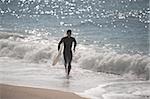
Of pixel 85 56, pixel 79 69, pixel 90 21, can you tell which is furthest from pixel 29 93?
pixel 90 21

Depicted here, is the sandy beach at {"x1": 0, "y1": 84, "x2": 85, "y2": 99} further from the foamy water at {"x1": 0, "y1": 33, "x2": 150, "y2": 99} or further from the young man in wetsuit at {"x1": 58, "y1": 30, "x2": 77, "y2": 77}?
the young man in wetsuit at {"x1": 58, "y1": 30, "x2": 77, "y2": 77}

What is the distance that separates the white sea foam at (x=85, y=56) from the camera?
321cm

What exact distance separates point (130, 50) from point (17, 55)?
1147 mm

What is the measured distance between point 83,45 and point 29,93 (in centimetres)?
70

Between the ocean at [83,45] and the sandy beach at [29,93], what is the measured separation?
5 cm

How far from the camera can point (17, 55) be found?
12.0ft

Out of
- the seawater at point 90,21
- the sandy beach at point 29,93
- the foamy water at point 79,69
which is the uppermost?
the seawater at point 90,21

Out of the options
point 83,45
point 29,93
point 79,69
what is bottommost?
point 29,93

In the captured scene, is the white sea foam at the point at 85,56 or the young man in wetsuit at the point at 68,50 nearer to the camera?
the white sea foam at the point at 85,56

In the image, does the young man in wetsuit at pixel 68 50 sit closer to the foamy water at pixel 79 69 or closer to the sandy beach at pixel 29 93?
the foamy water at pixel 79 69

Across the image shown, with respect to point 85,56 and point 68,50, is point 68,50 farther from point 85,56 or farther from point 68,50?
point 85,56

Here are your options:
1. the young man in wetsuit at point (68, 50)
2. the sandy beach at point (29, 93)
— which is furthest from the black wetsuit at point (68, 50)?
the sandy beach at point (29, 93)

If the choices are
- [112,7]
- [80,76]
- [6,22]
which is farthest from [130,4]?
[6,22]

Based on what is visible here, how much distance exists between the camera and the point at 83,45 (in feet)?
11.2
